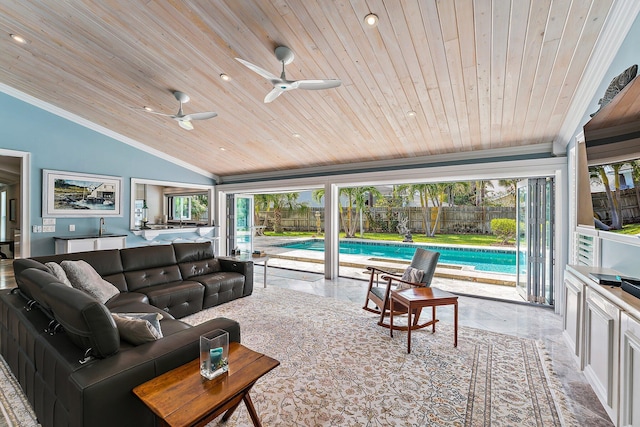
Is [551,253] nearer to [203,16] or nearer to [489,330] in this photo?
[489,330]

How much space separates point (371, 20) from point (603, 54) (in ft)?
5.80

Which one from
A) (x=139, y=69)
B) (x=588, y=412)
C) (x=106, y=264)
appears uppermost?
(x=139, y=69)

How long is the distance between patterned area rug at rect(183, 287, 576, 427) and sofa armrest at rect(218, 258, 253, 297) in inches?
34.7

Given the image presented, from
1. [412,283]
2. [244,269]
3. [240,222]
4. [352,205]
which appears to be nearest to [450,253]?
[352,205]

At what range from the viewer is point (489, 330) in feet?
10.6

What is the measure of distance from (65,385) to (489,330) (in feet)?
12.4

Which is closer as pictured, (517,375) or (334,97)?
(517,375)

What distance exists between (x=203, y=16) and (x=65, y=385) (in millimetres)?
2722

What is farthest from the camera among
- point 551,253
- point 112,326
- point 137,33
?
point 551,253

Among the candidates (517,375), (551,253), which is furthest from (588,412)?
(551,253)

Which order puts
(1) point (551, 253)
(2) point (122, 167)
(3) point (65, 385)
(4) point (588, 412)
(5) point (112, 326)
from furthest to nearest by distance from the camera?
(2) point (122, 167)
(1) point (551, 253)
(4) point (588, 412)
(5) point (112, 326)
(3) point (65, 385)

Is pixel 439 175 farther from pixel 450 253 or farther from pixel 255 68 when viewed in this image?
pixel 450 253

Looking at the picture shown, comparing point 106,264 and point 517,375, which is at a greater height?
point 106,264

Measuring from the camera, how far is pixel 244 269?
4.39m
